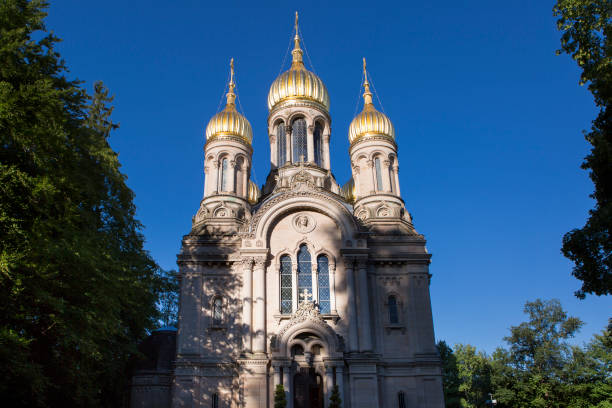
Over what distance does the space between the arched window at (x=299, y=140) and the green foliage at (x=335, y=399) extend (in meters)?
13.3

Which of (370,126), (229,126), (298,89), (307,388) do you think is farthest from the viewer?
(298,89)

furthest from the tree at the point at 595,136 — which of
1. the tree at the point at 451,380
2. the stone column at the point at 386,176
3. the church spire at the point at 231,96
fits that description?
the tree at the point at 451,380

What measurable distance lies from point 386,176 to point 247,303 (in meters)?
10.9

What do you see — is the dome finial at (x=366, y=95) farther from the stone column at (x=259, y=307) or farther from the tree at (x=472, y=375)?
the tree at (x=472, y=375)

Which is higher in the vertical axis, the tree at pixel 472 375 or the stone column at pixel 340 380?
the tree at pixel 472 375

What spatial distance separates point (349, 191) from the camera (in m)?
32.8

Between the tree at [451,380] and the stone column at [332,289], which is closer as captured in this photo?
the stone column at [332,289]

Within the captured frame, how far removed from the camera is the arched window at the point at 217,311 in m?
23.2

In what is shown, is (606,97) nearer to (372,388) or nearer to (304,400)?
(372,388)

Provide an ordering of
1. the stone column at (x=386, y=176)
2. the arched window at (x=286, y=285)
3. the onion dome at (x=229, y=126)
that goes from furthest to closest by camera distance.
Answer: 1. the onion dome at (x=229, y=126)
2. the stone column at (x=386, y=176)
3. the arched window at (x=286, y=285)

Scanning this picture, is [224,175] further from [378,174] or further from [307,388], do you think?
[307,388]

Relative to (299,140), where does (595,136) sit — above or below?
below

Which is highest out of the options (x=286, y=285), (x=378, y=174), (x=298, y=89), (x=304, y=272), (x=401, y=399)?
(x=298, y=89)

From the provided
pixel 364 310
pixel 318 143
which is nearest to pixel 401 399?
pixel 364 310
